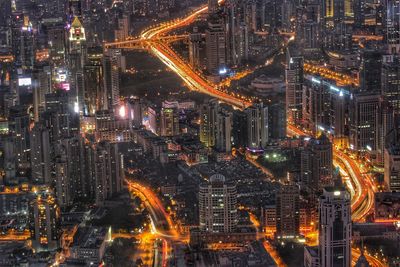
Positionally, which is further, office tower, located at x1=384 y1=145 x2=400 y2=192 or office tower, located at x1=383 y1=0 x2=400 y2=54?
office tower, located at x1=383 y1=0 x2=400 y2=54

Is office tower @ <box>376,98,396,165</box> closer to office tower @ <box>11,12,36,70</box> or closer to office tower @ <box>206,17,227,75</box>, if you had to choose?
office tower @ <box>206,17,227,75</box>

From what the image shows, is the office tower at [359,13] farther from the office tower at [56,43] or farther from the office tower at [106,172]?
the office tower at [106,172]

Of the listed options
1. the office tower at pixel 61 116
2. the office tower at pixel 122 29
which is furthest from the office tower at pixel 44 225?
the office tower at pixel 122 29

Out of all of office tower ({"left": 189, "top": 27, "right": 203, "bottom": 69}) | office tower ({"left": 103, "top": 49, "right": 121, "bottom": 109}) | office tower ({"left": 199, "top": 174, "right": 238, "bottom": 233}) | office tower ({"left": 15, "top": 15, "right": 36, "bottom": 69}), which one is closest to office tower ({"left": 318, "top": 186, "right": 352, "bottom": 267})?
office tower ({"left": 199, "top": 174, "right": 238, "bottom": 233})

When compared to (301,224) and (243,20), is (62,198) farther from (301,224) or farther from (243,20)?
(243,20)

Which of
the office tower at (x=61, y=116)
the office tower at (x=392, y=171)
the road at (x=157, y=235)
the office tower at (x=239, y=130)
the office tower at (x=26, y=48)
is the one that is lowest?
the road at (x=157, y=235)

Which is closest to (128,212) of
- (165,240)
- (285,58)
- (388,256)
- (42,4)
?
(165,240)

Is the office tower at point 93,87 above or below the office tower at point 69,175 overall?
above
